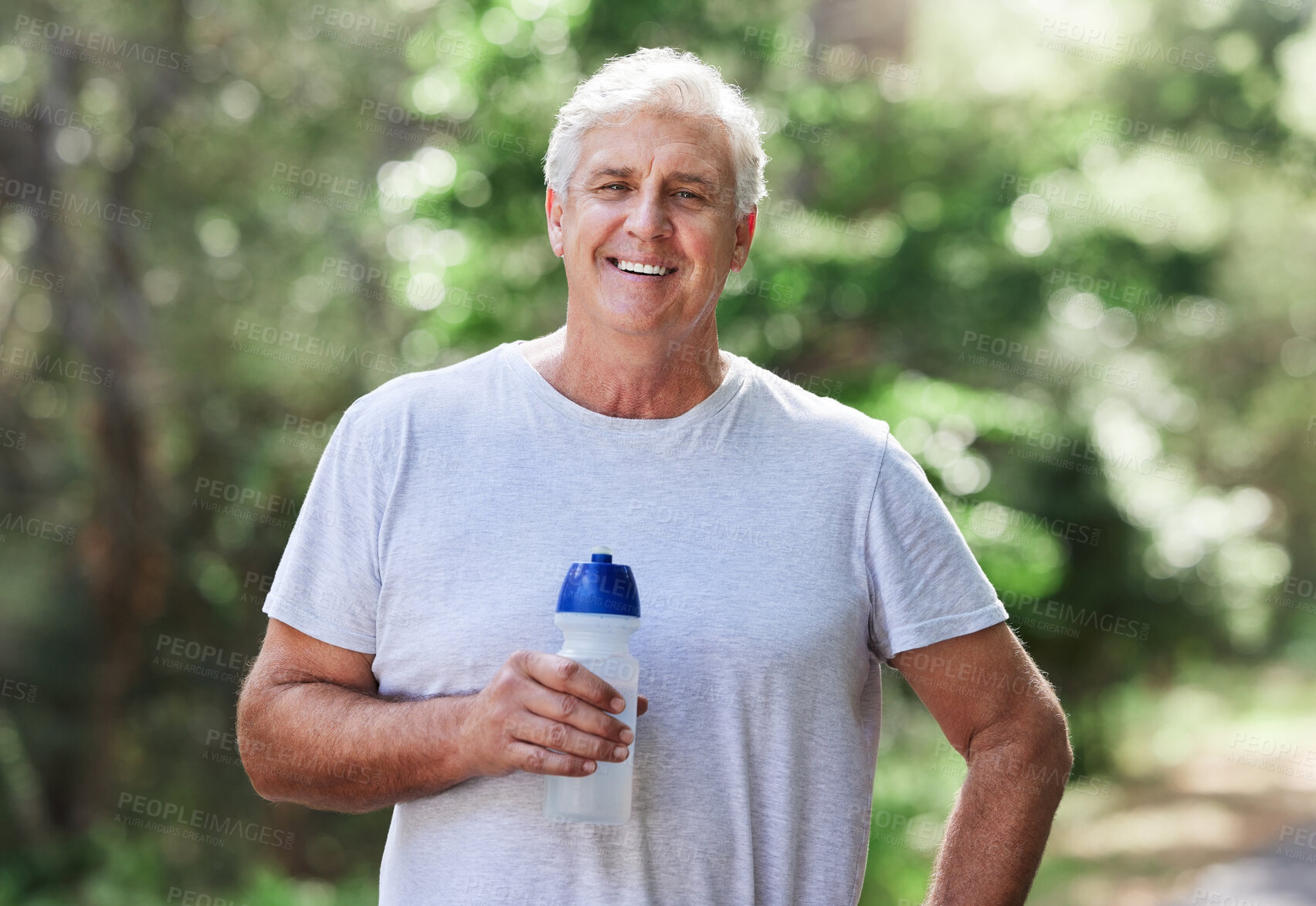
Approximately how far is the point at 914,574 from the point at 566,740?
0.74 meters

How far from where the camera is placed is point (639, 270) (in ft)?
7.71

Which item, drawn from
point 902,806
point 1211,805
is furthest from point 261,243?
point 1211,805

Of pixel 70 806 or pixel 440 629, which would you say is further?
pixel 70 806

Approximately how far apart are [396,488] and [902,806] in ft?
31.0

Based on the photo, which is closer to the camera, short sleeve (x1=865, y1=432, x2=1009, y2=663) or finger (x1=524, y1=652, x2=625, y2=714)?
finger (x1=524, y1=652, x2=625, y2=714)

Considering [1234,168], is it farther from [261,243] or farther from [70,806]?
[70,806]

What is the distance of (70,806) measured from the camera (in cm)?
1272

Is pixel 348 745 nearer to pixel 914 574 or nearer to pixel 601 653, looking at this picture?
pixel 601 653

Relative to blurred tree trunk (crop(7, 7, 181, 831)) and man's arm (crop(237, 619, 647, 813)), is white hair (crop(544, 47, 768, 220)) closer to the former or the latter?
man's arm (crop(237, 619, 647, 813))

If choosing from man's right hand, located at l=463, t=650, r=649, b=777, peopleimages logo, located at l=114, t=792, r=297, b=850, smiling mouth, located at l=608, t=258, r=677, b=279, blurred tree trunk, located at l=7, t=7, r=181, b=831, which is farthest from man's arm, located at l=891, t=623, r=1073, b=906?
peopleimages logo, located at l=114, t=792, r=297, b=850

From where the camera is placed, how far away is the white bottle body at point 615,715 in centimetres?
199

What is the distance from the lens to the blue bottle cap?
1.94m

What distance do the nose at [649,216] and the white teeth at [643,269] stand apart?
0.05m

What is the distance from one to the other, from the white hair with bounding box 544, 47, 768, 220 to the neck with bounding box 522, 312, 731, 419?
0.28m
